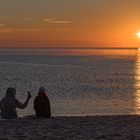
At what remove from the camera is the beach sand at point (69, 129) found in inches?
493

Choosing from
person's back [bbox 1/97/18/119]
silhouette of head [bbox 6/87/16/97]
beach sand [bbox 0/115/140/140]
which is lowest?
beach sand [bbox 0/115/140/140]

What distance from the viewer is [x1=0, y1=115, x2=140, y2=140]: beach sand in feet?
41.1

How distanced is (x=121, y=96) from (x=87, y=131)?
28.4 metres

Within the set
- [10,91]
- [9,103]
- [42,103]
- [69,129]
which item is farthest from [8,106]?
[69,129]

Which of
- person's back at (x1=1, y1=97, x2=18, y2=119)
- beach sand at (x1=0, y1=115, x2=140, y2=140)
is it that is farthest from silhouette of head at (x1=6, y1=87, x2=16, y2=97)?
beach sand at (x1=0, y1=115, x2=140, y2=140)

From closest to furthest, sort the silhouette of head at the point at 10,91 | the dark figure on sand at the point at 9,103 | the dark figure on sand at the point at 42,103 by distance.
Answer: the silhouette of head at the point at 10,91
the dark figure on sand at the point at 9,103
the dark figure on sand at the point at 42,103

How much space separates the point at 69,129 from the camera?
1373cm

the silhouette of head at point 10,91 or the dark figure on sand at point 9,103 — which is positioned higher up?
the silhouette of head at point 10,91

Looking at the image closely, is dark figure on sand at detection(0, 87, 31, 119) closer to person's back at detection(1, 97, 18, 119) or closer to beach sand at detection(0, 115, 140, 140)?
person's back at detection(1, 97, 18, 119)

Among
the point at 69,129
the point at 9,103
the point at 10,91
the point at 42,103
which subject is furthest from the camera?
the point at 42,103

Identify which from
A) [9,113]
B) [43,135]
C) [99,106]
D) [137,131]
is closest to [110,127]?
[137,131]

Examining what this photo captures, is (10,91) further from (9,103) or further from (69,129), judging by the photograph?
(69,129)

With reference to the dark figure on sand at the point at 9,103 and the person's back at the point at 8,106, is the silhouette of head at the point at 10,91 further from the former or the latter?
the person's back at the point at 8,106

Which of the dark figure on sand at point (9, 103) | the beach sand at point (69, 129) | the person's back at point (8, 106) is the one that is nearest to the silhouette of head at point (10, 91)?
the dark figure on sand at point (9, 103)
